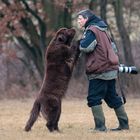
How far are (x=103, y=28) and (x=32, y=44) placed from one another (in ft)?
55.7

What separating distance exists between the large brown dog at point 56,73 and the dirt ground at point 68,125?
43cm

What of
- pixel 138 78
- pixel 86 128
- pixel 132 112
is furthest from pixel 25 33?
pixel 86 128

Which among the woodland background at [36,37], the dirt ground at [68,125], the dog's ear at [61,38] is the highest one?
the dog's ear at [61,38]

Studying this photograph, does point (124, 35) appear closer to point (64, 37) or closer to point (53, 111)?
point (64, 37)

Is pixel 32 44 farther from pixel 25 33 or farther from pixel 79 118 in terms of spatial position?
pixel 79 118

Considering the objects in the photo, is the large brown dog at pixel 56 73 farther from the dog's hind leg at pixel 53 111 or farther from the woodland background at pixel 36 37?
the woodland background at pixel 36 37

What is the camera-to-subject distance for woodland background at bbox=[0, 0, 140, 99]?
2608cm

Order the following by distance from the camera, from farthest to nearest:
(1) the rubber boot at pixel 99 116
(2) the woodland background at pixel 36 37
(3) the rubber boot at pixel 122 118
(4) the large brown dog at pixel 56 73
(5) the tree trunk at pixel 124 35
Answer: (5) the tree trunk at pixel 124 35
(2) the woodland background at pixel 36 37
(3) the rubber boot at pixel 122 118
(1) the rubber boot at pixel 99 116
(4) the large brown dog at pixel 56 73

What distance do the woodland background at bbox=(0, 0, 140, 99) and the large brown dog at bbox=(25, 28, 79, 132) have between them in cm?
A: 1300

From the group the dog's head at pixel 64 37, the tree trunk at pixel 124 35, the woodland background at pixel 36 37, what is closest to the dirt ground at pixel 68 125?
the dog's head at pixel 64 37

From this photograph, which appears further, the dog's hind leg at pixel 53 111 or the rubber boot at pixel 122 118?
the rubber boot at pixel 122 118

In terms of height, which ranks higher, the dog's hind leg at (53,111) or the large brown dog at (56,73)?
the large brown dog at (56,73)

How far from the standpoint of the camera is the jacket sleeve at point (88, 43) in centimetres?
1152

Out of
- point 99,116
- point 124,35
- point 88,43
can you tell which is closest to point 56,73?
point 88,43
